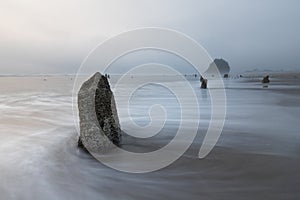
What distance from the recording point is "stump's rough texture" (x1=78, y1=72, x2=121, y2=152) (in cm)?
792

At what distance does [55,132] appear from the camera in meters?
10.8

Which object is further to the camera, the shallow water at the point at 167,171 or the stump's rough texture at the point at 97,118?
the stump's rough texture at the point at 97,118

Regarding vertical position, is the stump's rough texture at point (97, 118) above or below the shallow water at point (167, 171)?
above

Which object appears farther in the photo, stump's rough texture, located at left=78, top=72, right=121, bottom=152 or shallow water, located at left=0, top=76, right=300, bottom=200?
stump's rough texture, located at left=78, top=72, right=121, bottom=152

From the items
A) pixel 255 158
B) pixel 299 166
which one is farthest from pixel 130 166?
pixel 299 166

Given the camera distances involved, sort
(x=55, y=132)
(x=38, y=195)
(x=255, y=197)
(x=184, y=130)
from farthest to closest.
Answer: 1. (x=55, y=132)
2. (x=184, y=130)
3. (x=38, y=195)
4. (x=255, y=197)

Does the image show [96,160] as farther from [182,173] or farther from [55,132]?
[55,132]

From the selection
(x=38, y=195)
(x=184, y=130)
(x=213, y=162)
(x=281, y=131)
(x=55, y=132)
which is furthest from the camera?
(x=55, y=132)

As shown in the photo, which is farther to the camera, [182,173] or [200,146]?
[200,146]

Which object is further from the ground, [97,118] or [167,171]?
[97,118]

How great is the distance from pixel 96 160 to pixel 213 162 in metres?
A: 2.83

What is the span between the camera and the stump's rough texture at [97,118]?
312 inches

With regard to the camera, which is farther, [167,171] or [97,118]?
[97,118]

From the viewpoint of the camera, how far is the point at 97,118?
8219 millimetres
